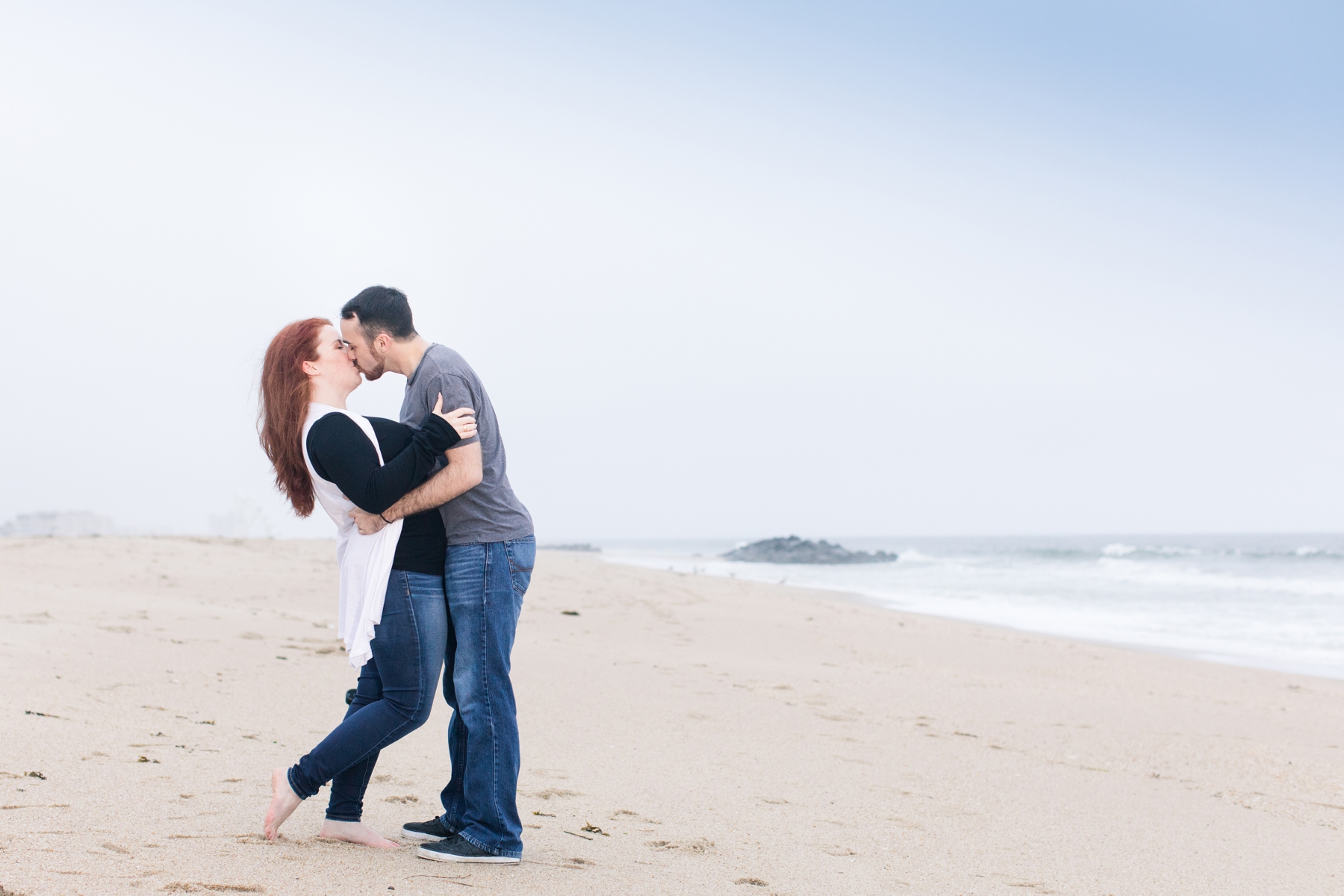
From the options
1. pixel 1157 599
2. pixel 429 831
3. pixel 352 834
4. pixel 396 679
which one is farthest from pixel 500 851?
pixel 1157 599

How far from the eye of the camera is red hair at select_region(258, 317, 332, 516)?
8.70 feet

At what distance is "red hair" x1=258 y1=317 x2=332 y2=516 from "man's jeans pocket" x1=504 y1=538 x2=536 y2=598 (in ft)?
2.09

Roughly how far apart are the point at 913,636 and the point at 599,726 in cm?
632

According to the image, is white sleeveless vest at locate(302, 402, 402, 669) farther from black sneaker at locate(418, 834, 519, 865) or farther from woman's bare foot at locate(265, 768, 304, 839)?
black sneaker at locate(418, 834, 519, 865)

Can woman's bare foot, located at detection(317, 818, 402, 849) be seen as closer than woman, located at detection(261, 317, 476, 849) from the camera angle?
No

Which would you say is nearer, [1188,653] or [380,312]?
[380,312]

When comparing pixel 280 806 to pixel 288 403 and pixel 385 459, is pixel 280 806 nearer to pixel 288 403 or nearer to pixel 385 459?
pixel 385 459

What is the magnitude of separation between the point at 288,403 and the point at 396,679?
0.87m

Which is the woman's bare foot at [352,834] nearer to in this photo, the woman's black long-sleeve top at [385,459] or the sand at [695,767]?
the sand at [695,767]

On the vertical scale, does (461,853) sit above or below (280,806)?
below

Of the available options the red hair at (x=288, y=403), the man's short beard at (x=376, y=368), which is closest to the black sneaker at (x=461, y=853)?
the red hair at (x=288, y=403)

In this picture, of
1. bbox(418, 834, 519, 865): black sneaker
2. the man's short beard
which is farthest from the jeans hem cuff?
the man's short beard

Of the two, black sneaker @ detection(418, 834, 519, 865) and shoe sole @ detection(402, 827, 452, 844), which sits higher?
black sneaker @ detection(418, 834, 519, 865)

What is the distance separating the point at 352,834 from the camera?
8.82 feet
